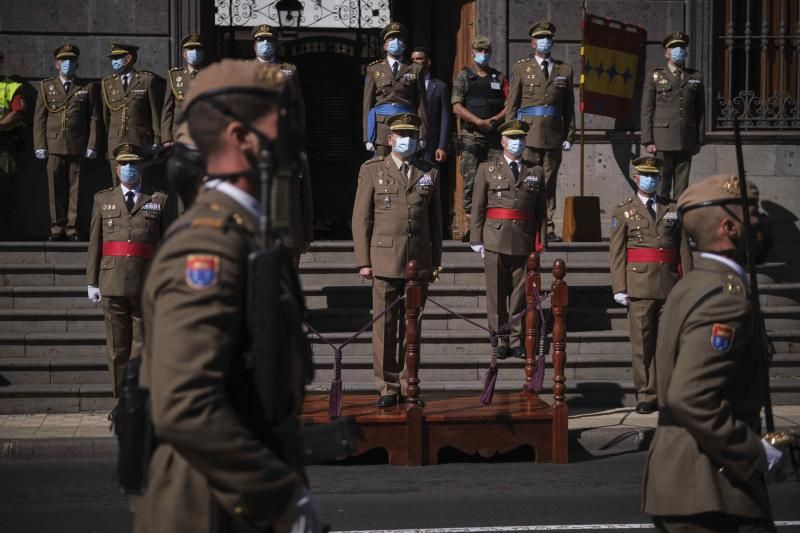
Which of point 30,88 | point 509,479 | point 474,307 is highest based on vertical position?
point 30,88

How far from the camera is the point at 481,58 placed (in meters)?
14.9

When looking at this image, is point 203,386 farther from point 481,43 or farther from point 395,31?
point 481,43

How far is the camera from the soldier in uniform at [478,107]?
48.8 ft

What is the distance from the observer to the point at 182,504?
331 centimetres

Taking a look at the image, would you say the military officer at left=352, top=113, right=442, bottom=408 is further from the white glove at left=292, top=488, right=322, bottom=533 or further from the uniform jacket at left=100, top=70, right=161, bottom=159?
the white glove at left=292, top=488, right=322, bottom=533

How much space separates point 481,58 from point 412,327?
6.10 meters

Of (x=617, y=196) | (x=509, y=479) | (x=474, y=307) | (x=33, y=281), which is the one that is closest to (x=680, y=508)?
(x=509, y=479)

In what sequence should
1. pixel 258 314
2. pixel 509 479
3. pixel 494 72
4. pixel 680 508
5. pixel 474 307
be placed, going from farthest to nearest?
1. pixel 494 72
2. pixel 474 307
3. pixel 509 479
4. pixel 680 508
5. pixel 258 314

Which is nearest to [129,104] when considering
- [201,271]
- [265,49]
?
[265,49]

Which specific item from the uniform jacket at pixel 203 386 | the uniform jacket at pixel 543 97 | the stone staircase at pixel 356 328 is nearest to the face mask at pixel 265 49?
the stone staircase at pixel 356 328

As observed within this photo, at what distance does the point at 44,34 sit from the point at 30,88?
66 centimetres

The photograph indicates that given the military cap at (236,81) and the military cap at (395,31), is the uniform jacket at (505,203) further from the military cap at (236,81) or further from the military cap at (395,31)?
the military cap at (236,81)

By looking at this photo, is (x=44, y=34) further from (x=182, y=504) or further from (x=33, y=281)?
(x=182, y=504)

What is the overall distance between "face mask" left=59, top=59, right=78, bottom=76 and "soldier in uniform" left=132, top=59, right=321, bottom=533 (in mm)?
11677
